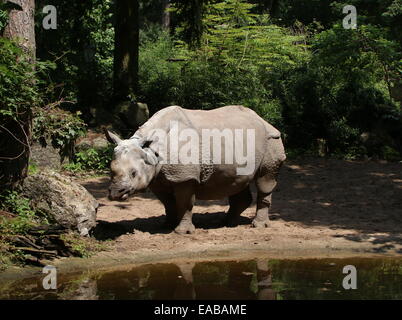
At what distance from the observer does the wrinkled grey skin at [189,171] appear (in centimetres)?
996

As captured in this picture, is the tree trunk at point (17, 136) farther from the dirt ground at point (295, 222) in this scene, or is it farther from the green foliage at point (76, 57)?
the green foliage at point (76, 57)

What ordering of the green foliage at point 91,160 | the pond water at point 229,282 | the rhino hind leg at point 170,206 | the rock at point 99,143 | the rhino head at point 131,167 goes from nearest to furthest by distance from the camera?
the pond water at point 229,282, the rhino head at point 131,167, the rhino hind leg at point 170,206, the green foliage at point 91,160, the rock at point 99,143

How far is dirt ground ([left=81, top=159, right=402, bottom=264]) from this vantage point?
10312 millimetres

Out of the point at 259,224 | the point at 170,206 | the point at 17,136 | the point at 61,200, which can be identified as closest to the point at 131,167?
the point at 61,200

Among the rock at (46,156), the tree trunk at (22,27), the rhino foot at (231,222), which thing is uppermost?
the tree trunk at (22,27)

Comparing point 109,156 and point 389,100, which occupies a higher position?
point 389,100

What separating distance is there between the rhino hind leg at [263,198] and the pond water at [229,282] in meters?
1.83

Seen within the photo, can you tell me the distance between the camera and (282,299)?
7.80 meters

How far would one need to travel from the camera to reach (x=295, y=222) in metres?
11.9

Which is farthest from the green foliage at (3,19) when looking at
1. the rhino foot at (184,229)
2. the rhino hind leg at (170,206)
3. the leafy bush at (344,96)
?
the leafy bush at (344,96)

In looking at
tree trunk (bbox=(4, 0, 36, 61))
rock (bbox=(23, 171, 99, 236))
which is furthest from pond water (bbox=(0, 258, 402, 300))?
tree trunk (bbox=(4, 0, 36, 61))
